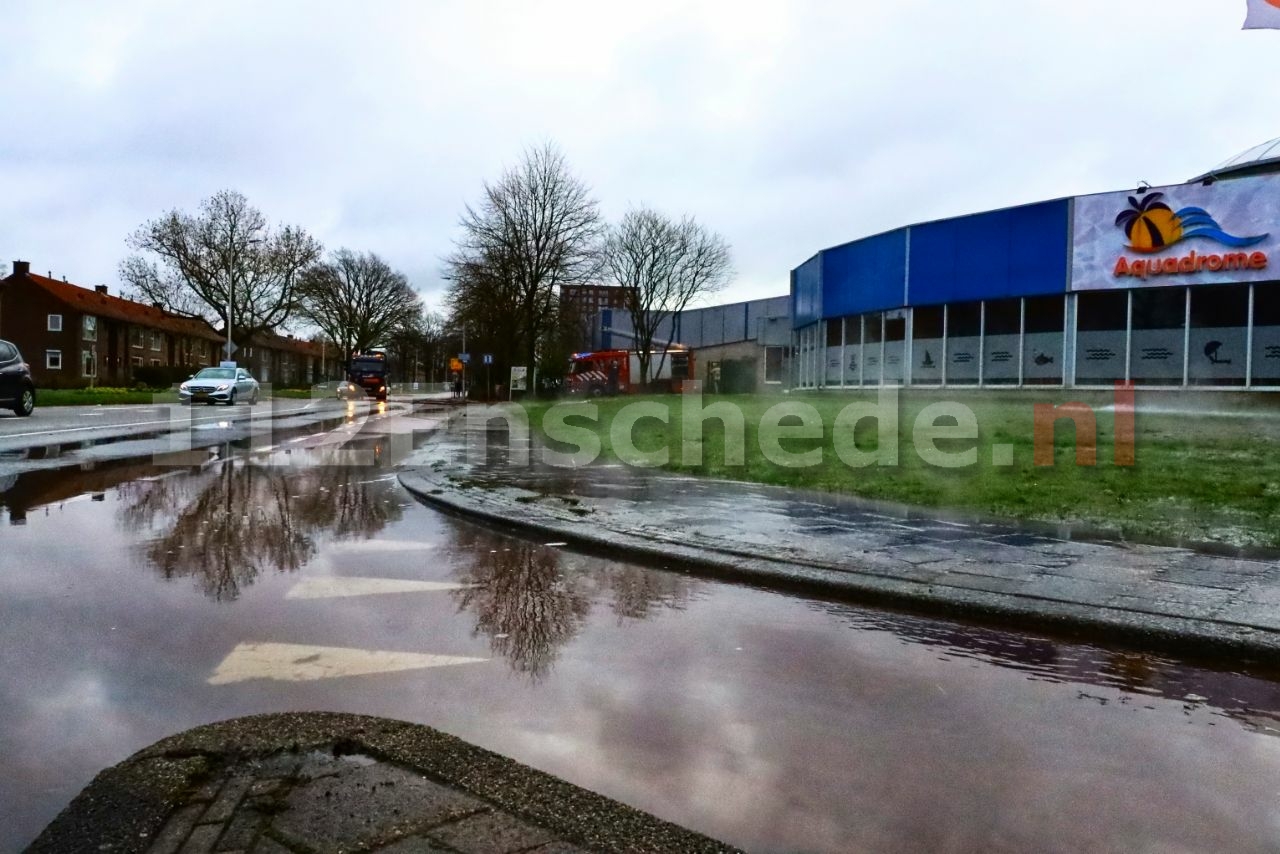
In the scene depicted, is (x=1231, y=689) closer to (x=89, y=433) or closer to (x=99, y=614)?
(x=99, y=614)

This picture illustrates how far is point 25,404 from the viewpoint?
21719mm

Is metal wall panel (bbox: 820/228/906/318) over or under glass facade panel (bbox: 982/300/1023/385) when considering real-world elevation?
over

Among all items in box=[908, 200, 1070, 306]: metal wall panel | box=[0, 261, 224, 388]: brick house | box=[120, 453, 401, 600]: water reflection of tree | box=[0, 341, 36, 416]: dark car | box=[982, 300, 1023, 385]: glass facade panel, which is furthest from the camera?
box=[0, 261, 224, 388]: brick house

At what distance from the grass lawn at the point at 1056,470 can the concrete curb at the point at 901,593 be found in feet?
10.7

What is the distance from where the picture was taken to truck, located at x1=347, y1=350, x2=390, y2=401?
6003 centimetres

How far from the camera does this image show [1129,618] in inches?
188

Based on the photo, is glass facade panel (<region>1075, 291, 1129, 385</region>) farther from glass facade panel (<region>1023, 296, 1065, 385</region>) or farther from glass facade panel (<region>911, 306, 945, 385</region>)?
glass facade panel (<region>911, 306, 945, 385</region>)

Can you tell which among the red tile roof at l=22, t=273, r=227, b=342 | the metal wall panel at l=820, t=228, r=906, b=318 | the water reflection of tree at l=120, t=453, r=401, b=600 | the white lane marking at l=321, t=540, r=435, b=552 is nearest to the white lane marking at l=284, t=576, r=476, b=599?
the water reflection of tree at l=120, t=453, r=401, b=600

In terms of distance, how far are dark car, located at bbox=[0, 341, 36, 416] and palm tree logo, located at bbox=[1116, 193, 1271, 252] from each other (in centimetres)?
2749

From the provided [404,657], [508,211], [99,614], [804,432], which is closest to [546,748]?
[404,657]

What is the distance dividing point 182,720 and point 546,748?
4.24 feet

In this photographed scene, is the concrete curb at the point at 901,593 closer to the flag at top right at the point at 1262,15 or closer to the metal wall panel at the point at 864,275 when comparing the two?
the flag at top right at the point at 1262,15

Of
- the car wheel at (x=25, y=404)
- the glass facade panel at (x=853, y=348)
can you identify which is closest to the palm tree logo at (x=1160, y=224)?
the glass facade panel at (x=853, y=348)

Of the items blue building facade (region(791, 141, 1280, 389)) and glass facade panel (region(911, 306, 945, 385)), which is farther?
glass facade panel (region(911, 306, 945, 385))
